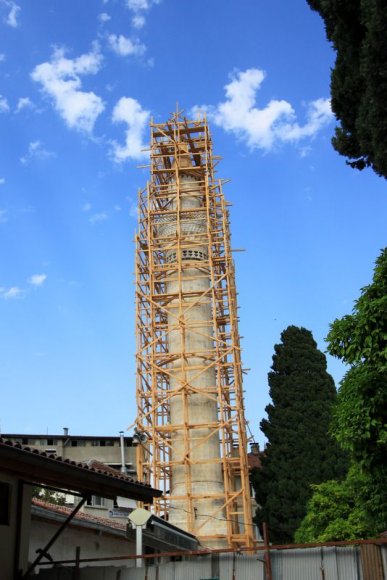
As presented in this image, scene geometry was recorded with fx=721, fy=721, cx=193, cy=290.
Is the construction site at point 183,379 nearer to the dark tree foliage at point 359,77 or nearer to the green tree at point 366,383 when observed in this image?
the green tree at point 366,383

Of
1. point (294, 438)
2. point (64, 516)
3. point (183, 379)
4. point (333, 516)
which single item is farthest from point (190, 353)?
point (64, 516)

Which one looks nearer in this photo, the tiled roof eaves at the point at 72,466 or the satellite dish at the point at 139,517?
the tiled roof eaves at the point at 72,466

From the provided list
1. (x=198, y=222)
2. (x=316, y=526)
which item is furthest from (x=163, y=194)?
(x=316, y=526)

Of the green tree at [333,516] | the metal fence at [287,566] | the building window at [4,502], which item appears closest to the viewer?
the metal fence at [287,566]

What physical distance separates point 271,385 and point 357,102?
24.1m

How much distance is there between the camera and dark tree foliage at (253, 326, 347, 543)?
32.3m

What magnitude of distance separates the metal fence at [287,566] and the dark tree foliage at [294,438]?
809 inches

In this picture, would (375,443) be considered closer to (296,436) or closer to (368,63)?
(368,63)

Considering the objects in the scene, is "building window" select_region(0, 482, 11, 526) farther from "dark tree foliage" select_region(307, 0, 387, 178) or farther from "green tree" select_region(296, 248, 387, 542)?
"dark tree foliage" select_region(307, 0, 387, 178)

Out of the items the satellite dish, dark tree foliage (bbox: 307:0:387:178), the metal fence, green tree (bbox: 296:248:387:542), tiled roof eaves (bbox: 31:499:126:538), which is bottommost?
the metal fence

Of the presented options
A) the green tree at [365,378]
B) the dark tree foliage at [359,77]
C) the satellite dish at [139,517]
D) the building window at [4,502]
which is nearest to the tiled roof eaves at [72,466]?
the building window at [4,502]

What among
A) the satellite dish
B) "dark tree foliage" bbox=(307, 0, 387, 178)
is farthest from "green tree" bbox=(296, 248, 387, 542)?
the satellite dish

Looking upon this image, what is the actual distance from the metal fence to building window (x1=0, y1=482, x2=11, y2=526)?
2.32 m

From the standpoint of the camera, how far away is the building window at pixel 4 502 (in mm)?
12383
